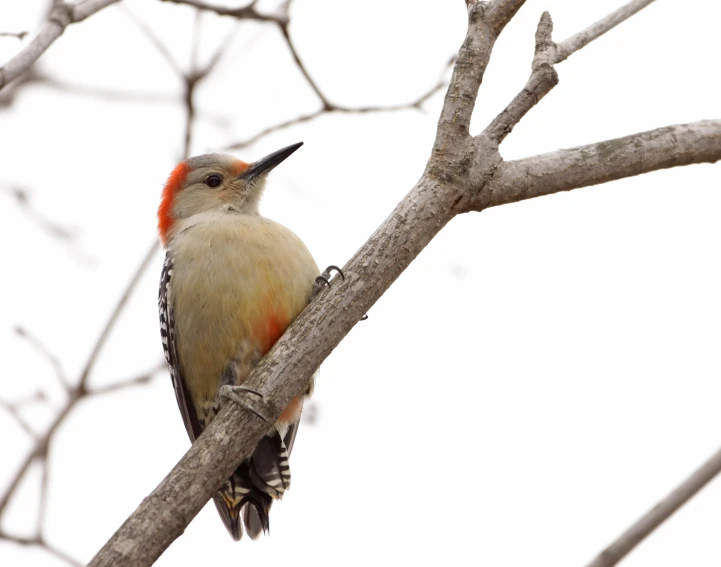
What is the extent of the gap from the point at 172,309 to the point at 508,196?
2621mm

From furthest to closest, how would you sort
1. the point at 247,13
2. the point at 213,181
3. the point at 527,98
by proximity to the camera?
the point at 213,181 → the point at 247,13 → the point at 527,98

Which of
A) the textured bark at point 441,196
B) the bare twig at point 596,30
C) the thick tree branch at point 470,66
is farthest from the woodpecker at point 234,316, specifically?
the bare twig at point 596,30

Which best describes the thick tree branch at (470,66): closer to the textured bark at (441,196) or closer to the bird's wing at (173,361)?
the textured bark at (441,196)

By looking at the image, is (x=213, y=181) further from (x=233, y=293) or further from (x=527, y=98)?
(x=527, y=98)

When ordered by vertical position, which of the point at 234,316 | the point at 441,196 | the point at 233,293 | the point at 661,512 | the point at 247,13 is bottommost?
the point at 661,512

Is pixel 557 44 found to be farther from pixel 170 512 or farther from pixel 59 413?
pixel 59 413

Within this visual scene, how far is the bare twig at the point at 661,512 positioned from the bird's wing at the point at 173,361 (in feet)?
14.3

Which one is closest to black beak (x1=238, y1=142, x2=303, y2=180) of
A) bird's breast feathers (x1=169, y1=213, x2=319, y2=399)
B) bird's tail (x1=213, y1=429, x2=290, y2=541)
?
bird's breast feathers (x1=169, y1=213, x2=319, y2=399)

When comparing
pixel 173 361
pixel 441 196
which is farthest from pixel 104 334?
pixel 441 196

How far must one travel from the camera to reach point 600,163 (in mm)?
4195

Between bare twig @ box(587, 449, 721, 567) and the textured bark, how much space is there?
2299 millimetres

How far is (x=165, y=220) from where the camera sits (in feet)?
22.8

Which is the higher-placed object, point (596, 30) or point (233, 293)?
point (233, 293)

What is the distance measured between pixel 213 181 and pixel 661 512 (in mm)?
5343
